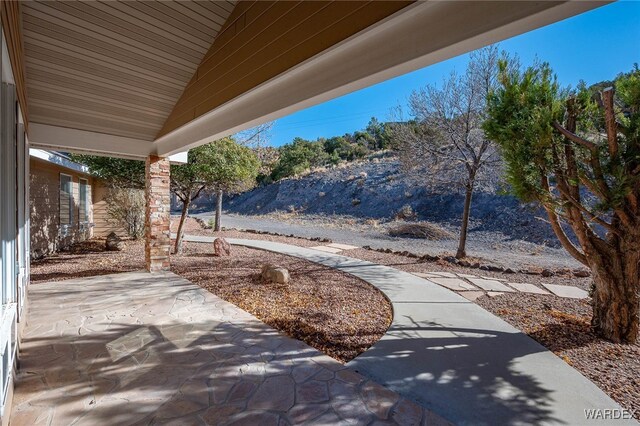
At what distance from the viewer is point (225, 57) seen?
11.1 ft

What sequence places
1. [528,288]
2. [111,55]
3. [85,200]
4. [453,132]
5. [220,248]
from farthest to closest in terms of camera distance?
[85,200]
[220,248]
[453,132]
[528,288]
[111,55]

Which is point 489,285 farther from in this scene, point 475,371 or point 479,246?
point 479,246

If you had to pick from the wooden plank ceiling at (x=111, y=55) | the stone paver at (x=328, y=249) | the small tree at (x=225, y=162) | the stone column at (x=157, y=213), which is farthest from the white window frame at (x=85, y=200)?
the stone paver at (x=328, y=249)

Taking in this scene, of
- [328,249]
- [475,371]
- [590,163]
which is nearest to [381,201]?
[328,249]

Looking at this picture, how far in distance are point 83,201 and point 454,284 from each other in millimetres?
11366

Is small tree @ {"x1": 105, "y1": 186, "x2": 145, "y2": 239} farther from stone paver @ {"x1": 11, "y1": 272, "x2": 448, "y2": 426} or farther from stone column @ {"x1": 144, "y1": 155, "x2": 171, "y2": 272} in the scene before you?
stone paver @ {"x1": 11, "y1": 272, "x2": 448, "y2": 426}

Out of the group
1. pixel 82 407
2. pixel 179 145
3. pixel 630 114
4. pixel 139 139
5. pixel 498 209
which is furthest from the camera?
pixel 498 209

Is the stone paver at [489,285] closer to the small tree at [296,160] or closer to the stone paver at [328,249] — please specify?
the stone paver at [328,249]

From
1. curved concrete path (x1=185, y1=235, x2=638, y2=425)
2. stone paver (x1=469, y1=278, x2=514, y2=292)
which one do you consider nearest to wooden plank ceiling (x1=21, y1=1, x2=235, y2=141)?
curved concrete path (x1=185, y1=235, x2=638, y2=425)

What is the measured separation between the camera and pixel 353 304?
13.4 feet

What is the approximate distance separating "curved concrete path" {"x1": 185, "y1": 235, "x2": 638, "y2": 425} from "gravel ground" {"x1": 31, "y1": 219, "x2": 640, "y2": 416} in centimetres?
19

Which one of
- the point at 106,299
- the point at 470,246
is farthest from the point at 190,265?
the point at 470,246

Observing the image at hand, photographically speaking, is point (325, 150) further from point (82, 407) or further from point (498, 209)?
point (82, 407)

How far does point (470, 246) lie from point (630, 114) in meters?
7.76
